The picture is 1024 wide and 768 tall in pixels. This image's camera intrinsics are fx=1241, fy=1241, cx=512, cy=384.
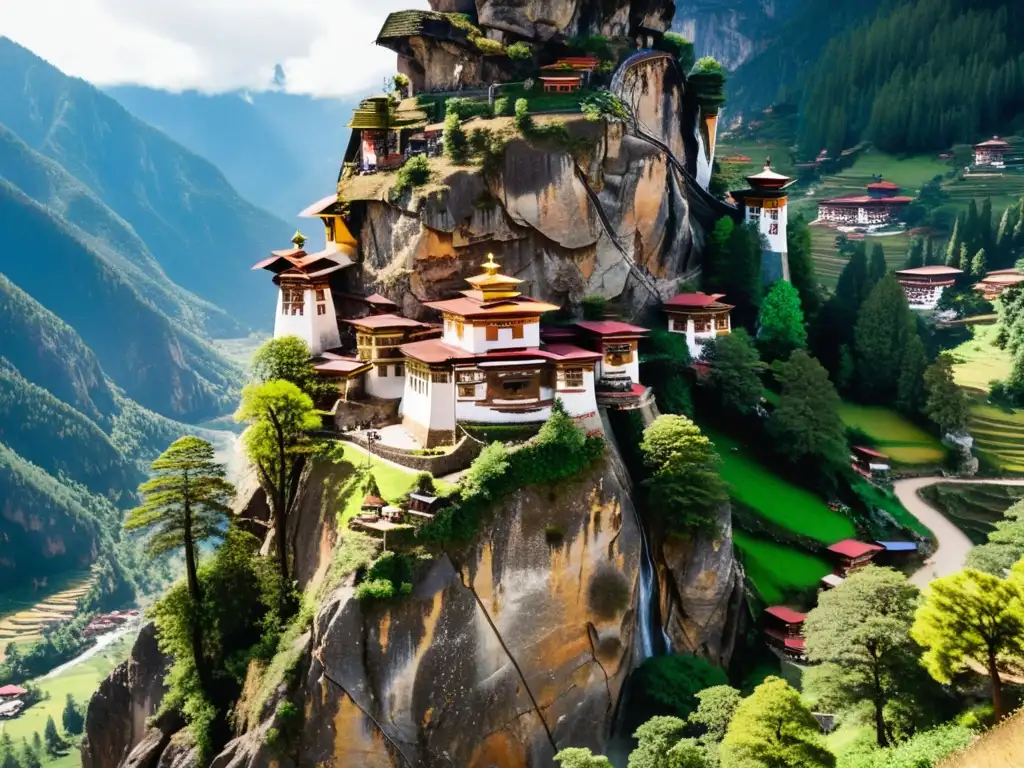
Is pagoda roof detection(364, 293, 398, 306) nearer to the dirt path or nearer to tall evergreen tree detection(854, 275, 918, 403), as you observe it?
the dirt path

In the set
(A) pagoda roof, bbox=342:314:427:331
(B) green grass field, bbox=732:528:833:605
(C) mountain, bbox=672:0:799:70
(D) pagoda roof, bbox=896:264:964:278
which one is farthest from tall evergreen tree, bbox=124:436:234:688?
(C) mountain, bbox=672:0:799:70

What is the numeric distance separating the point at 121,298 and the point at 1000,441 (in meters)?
123

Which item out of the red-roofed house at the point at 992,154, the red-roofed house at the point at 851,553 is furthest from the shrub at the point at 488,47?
the red-roofed house at the point at 992,154

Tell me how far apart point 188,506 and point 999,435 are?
3803 centimetres

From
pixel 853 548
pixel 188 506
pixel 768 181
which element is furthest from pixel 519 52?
pixel 853 548

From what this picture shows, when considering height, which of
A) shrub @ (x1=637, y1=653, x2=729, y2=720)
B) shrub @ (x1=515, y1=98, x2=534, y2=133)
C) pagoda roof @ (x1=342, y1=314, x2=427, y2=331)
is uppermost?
shrub @ (x1=515, y1=98, x2=534, y2=133)

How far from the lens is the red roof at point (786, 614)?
42.5m

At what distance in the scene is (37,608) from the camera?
101m

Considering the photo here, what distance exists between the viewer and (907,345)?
5925cm

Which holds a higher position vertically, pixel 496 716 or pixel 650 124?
pixel 650 124

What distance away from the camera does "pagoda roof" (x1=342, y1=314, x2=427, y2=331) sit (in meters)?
44.8

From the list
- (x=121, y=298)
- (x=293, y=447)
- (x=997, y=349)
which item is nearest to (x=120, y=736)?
(x=293, y=447)

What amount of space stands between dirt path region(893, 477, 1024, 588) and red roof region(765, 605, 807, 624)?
504 centimetres

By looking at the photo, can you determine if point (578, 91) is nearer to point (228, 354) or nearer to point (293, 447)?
point (293, 447)
